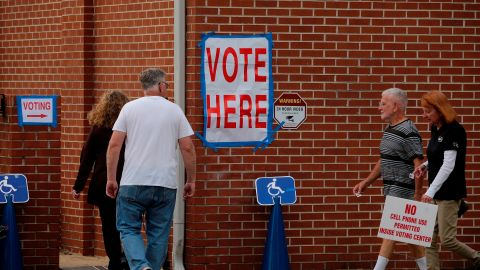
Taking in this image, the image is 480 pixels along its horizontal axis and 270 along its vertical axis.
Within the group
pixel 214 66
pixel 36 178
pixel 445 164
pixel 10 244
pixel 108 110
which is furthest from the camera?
pixel 36 178

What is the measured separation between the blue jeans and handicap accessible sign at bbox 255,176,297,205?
1696 millimetres

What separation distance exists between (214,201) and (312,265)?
3.94 feet

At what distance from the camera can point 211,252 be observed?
12664 millimetres

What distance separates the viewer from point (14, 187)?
1239 centimetres

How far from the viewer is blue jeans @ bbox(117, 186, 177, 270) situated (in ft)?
35.1

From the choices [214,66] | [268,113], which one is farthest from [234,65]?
[268,113]

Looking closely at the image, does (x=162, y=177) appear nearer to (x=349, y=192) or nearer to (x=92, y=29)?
(x=349, y=192)

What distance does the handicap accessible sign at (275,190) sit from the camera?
12461 mm

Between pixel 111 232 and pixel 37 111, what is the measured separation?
1.59 metres

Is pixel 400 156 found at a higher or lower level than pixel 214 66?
lower

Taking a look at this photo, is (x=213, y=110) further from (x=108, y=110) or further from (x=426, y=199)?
(x=426, y=199)

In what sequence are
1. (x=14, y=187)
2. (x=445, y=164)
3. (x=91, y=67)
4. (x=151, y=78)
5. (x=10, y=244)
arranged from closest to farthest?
(x=151, y=78) → (x=445, y=164) → (x=10, y=244) → (x=14, y=187) → (x=91, y=67)

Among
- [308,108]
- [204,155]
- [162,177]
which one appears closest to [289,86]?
[308,108]

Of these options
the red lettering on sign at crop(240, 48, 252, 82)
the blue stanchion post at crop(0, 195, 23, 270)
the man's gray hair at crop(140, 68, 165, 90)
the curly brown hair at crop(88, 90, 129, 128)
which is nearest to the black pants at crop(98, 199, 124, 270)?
the curly brown hair at crop(88, 90, 129, 128)
